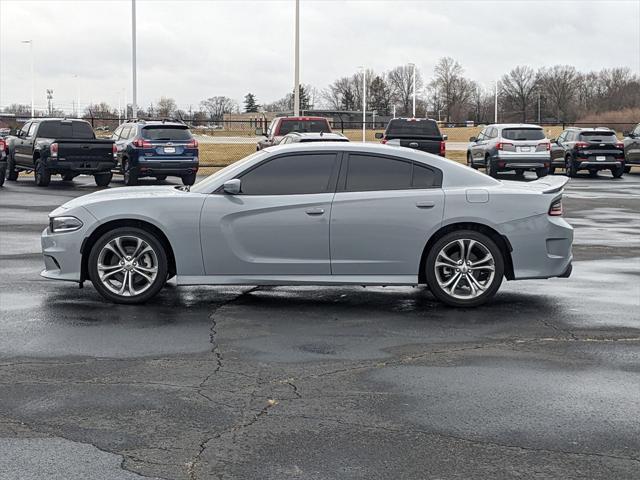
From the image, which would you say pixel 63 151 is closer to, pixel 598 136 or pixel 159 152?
pixel 159 152

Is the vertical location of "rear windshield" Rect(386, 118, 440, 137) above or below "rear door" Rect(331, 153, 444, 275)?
above

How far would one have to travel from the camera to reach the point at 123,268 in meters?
8.94

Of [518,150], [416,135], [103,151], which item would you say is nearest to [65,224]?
[103,151]

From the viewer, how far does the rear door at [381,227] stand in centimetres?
880

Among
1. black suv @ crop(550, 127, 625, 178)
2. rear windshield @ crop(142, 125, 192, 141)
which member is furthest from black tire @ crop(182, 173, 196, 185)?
black suv @ crop(550, 127, 625, 178)

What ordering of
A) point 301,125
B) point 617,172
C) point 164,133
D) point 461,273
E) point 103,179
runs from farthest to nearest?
point 617,172, point 301,125, point 164,133, point 103,179, point 461,273

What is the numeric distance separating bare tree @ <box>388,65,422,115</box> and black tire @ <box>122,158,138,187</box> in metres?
114

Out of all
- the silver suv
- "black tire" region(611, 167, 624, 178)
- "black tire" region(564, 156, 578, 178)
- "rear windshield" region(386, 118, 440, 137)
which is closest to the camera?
the silver suv

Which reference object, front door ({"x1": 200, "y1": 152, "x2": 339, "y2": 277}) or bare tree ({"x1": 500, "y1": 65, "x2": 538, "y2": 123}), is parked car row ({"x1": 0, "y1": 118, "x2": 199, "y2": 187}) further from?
bare tree ({"x1": 500, "y1": 65, "x2": 538, "y2": 123})

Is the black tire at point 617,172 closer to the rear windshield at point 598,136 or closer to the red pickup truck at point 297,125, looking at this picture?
the rear windshield at point 598,136

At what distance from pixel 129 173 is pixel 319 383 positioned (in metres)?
20.2

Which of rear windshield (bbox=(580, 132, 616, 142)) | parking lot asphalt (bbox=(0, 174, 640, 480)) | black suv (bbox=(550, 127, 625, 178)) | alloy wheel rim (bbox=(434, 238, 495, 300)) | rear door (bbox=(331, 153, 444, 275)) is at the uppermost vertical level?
rear windshield (bbox=(580, 132, 616, 142))

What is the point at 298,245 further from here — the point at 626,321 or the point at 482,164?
the point at 482,164

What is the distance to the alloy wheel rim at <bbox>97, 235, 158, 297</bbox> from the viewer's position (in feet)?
29.2
